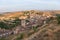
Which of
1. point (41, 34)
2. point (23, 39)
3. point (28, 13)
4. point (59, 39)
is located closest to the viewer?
point (59, 39)

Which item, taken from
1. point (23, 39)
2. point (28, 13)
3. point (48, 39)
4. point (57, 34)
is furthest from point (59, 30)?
point (28, 13)

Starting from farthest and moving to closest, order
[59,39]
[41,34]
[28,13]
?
[28,13] → [41,34] → [59,39]

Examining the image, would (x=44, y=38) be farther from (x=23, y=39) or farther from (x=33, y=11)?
(x=33, y=11)

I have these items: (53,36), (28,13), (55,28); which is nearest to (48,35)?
(53,36)

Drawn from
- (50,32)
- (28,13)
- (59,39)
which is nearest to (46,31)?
(50,32)

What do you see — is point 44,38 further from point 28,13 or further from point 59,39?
point 28,13

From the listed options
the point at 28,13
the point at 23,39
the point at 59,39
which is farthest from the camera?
the point at 28,13

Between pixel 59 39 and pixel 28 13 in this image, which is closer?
pixel 59 39

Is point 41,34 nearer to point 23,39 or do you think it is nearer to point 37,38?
point 37,38

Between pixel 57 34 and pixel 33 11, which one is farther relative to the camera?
pixel 33 11
